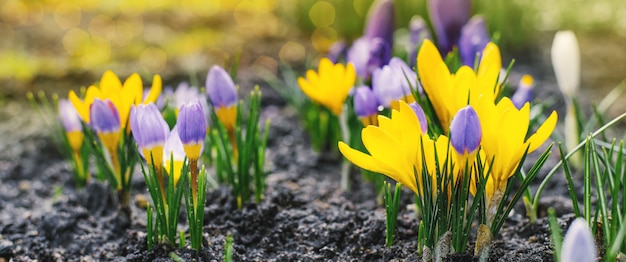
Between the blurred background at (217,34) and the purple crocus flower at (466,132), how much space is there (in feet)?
6.60

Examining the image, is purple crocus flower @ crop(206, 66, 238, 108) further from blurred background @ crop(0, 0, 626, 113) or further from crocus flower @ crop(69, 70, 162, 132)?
blurred background @ crop(0, 0, 626, 113)

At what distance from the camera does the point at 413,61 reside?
216 cm

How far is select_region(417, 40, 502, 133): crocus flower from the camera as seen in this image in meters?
1.34

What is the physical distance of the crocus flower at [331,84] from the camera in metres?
1.83

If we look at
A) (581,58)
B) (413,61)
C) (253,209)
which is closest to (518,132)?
(253,209)

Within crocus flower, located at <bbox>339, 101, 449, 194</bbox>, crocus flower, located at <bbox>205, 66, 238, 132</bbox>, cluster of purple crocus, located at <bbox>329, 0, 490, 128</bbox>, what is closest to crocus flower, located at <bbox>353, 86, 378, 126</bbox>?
cluster of purple crocus, located at <bbox>329, 0, 490, 128</bbox>

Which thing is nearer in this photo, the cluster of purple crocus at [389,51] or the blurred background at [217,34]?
the cluster of purple crocus at [389,51]

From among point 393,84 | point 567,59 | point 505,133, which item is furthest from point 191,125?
point 567,59

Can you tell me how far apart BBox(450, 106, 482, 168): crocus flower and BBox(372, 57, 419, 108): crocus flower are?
42 centimetres

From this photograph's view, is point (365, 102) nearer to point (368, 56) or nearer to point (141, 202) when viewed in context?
point (368, 56)

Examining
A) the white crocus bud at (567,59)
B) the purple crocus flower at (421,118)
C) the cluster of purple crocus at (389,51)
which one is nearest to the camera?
the purple crocus flower at (421,118)

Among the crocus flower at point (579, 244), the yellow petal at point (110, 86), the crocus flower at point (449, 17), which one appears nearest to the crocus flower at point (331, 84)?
the yellow petal at point (110, 86)

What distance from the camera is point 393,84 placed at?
1615 mm

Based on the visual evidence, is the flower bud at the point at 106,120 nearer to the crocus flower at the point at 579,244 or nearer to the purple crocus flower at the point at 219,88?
the purple crocus flower at the point at 219,88
